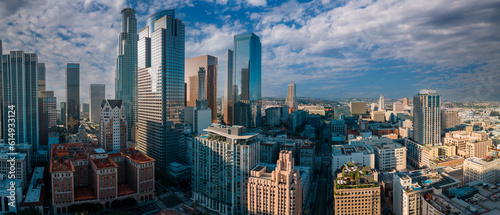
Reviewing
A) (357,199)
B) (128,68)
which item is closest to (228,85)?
(128,68)

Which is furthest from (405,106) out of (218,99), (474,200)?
(218,99)

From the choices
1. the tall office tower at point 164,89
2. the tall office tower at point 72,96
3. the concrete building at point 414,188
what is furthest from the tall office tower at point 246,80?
the concrete building at point 414,188

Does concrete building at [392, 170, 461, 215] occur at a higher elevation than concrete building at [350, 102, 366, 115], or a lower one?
lower

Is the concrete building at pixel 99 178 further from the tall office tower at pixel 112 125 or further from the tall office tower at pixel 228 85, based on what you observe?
the tall office tower at pixel 228 85

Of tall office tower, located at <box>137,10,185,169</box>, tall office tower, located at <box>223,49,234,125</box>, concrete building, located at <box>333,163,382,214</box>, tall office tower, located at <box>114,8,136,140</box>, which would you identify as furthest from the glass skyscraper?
concrete building, located at <box>333,163,382,214</box>

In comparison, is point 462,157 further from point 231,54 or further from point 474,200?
point 231,54

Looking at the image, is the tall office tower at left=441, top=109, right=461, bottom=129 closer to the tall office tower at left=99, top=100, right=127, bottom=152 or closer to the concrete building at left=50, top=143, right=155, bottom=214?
the concrete building at left=50, top=143, right=155, bottom=214
